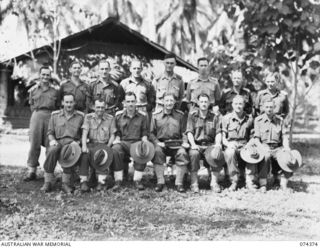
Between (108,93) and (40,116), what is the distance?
1078mm

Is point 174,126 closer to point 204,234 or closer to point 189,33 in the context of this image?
point 204,234

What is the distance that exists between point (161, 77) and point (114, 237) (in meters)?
3.61

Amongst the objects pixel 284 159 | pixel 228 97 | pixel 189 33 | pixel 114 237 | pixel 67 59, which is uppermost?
pixel 189 33

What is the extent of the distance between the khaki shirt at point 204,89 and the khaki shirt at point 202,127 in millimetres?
507

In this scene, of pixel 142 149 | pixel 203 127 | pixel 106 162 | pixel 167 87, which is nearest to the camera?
pixel 106 162

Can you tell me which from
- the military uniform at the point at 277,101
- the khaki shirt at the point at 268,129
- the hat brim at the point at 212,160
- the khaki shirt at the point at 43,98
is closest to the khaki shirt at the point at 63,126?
the khaki shirt at the point at 43,98

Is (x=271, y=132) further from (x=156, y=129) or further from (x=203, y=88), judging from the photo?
(x=156, y=129)

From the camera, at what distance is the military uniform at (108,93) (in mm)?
7391

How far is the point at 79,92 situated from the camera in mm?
7344

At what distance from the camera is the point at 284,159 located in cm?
685

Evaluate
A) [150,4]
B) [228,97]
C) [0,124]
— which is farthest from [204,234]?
[150,4]

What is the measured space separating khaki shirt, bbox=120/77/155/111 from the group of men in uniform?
0.02 metres

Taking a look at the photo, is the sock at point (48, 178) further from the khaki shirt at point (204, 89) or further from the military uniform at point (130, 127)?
the khaki shirt at point (204, 89)

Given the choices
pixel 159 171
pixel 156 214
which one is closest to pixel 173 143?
pixel 159 171
